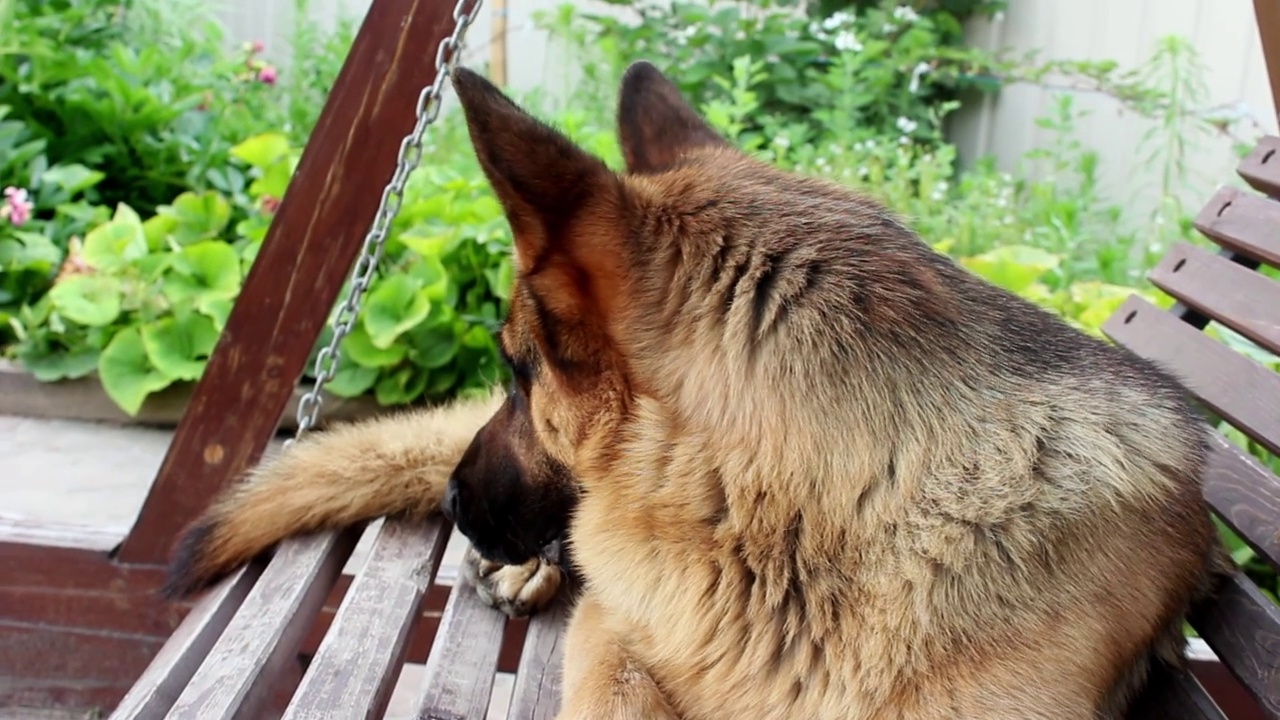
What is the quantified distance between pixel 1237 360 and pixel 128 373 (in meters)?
3.48

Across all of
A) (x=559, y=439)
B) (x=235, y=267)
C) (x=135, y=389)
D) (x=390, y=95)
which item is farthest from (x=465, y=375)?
(x=559, y=439)

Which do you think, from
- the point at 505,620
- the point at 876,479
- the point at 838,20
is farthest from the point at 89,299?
the point at 838,20

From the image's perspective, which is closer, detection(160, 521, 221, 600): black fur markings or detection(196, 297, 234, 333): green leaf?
detection(160, 521, 221, 600): black fur markings

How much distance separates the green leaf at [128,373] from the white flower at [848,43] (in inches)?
157

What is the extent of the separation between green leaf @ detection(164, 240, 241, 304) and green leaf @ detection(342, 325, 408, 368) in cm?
47

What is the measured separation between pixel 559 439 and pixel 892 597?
53 cm

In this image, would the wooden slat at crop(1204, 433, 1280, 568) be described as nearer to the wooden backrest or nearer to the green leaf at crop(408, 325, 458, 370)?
the wooden backrest

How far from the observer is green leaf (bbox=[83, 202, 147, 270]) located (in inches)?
149

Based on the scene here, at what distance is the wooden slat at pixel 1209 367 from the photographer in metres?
1.75

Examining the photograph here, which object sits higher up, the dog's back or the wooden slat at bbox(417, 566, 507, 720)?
the dog's back

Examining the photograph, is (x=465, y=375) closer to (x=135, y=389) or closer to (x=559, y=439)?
(x=135, y=389)

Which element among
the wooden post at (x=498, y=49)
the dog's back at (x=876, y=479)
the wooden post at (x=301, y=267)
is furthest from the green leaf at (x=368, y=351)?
the wooden post at (x=498, y=49)

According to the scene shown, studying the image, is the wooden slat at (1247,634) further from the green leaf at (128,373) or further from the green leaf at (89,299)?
the green leaf at (89,299)

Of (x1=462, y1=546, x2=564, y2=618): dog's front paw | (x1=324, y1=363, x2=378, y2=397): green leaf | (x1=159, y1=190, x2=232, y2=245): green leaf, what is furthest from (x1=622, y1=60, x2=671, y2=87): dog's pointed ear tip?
(x1=159, y1=190, x2=232, y2=245): green leaf
